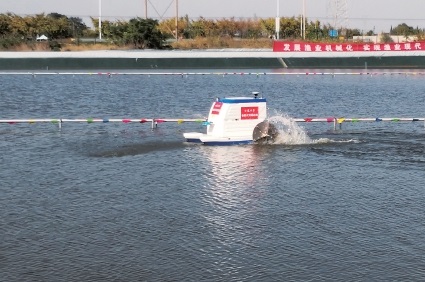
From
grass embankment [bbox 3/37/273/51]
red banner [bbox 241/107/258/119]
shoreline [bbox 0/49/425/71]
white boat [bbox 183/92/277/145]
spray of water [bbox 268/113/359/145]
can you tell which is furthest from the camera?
grass embankment [bbox 3/37/273/51]

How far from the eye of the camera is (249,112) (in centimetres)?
2383

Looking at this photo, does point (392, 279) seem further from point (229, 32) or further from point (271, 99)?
point (229, 32)

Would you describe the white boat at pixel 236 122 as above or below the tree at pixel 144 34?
below

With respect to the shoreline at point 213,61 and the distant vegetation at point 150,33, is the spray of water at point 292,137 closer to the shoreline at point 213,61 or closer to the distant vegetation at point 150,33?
the shoreline at point 213,61

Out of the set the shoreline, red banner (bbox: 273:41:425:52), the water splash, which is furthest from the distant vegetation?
the water splash

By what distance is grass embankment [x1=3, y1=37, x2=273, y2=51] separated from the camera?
258ft

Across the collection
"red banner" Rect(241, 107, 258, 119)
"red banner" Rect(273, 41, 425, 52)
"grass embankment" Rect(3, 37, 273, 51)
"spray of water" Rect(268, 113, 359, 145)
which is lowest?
"spray of water" Rect(268, 113, 359, 145)

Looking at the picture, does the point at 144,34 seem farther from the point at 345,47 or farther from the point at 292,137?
the point at 292,137

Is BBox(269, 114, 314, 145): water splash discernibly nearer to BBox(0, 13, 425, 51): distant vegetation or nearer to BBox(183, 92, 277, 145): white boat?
BBox(183, 92, 277, 145): white boat

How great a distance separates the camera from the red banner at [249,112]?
23672 millimetres

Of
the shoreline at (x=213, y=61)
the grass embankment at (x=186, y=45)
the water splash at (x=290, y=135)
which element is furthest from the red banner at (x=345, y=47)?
the water splash at (x=290, y=135)

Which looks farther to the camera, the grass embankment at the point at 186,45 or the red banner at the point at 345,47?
the grass embankment at the point at 186,45

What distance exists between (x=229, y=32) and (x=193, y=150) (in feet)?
285

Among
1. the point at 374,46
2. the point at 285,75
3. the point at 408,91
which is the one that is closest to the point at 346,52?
the point at 374,46
